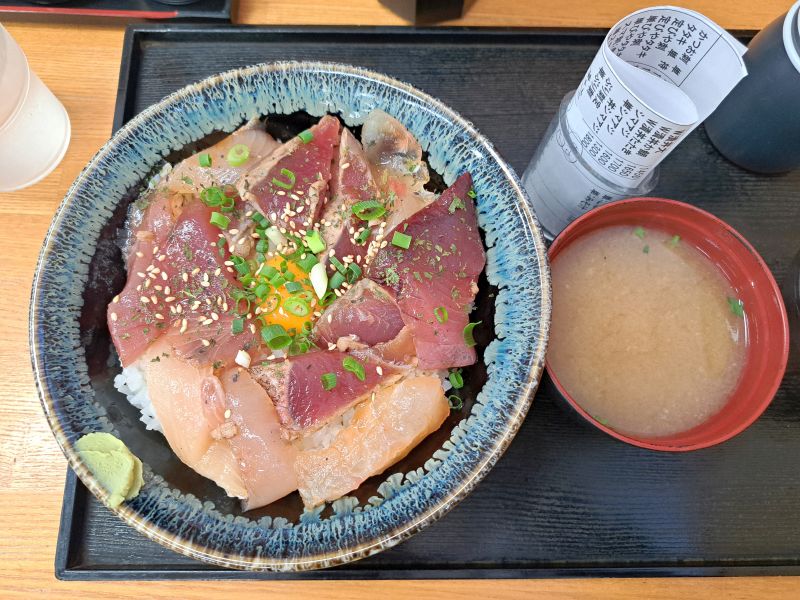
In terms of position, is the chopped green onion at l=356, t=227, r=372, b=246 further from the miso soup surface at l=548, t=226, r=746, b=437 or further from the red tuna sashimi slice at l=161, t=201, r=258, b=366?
the miso soup surface at l=548, t=226, r=746, b=437

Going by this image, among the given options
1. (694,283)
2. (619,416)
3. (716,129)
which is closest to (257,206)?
(619,416)

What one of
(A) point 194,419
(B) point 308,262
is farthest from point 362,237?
(A) point 194,419

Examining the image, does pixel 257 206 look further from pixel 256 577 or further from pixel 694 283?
pixel 694 283

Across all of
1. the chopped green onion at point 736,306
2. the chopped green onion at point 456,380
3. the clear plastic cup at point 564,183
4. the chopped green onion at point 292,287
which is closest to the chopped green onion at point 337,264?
the chopped green onion at point 292,287

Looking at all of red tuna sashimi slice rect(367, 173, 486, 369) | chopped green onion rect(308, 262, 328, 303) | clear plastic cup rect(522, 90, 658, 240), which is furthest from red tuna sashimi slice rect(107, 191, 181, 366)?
clear plastic cup rect(522, 90, 658, 240)

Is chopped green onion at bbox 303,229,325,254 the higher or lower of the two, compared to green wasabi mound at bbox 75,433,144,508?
higher

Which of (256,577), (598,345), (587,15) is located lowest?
(256,577)

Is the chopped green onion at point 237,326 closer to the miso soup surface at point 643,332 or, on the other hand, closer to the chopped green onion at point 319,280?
the chopped green onion at point 319,280
